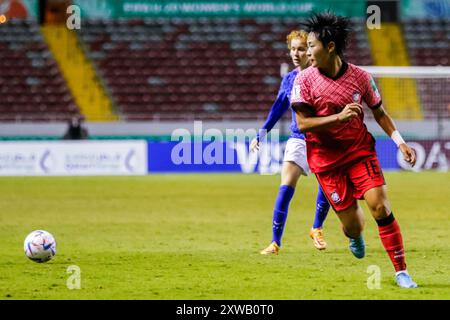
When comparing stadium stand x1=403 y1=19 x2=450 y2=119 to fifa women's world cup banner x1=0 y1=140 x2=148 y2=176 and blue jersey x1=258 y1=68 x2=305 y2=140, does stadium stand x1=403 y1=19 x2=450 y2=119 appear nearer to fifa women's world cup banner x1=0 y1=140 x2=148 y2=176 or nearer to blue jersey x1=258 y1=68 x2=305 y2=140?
fifa women's world cup banner x1=0 y1=140 x2=148 y2=176

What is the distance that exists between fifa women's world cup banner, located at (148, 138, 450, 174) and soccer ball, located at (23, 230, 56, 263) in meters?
15.8

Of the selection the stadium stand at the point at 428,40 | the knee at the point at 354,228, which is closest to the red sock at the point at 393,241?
the knee at the point at 354,228

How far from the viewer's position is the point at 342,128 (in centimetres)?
802

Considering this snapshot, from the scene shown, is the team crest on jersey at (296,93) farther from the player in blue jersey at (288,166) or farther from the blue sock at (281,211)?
the blue sock at (281,211)

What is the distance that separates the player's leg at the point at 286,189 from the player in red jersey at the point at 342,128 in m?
2.10

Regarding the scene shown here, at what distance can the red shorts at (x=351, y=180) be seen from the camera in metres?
7.87

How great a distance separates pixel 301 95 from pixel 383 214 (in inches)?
48.5

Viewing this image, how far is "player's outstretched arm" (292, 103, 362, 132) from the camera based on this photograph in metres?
7.51

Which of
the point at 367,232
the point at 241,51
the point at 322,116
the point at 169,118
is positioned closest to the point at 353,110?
the point at 322,116

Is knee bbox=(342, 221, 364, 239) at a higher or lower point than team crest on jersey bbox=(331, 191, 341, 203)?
lower

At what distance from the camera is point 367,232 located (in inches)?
499

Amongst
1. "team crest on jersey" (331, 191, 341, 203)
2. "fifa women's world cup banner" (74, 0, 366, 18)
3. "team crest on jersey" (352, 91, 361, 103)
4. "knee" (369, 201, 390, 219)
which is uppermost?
"fifa women's world cup banner" (74, 0, 366, 18)

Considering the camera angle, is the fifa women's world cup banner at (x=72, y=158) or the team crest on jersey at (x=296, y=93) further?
the fifa women's world cup banner at (x=72, y=158)

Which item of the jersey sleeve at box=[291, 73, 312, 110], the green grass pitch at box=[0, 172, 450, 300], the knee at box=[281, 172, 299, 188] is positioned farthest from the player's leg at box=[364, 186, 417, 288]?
the knee at box=[281, 172, 299, 188]
